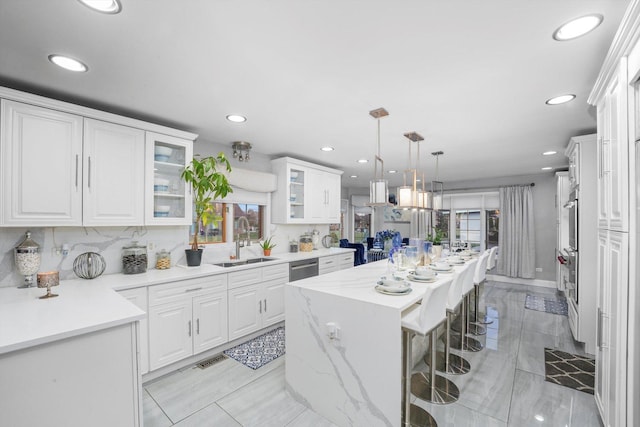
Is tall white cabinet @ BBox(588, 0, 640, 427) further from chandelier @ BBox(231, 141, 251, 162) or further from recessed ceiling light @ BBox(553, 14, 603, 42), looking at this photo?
chandelier @ BBox(231, 141, 251, 162)

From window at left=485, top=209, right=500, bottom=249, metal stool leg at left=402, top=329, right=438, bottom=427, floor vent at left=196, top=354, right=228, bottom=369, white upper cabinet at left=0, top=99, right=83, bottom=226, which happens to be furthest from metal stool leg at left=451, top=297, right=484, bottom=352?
window at left=485, top=209, right=500, bottom=249

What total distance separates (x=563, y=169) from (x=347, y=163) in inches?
165

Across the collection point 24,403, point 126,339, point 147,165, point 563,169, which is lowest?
point 24,403

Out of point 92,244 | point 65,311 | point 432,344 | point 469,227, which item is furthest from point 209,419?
point 469,227

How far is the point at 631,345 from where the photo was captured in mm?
1336

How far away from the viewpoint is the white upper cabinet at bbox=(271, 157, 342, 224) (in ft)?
13.7

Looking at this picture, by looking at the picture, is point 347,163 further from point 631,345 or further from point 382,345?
point 631,345

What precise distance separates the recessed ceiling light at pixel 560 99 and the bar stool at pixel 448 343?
1.56m

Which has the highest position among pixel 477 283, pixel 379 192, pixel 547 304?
pixel 379 192

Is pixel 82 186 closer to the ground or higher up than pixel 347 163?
closer to the ground

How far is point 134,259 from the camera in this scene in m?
2.65

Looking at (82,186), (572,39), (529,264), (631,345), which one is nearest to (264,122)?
(82,186)

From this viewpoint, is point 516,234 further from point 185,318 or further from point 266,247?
point 185,318

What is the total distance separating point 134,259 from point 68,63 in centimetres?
164
